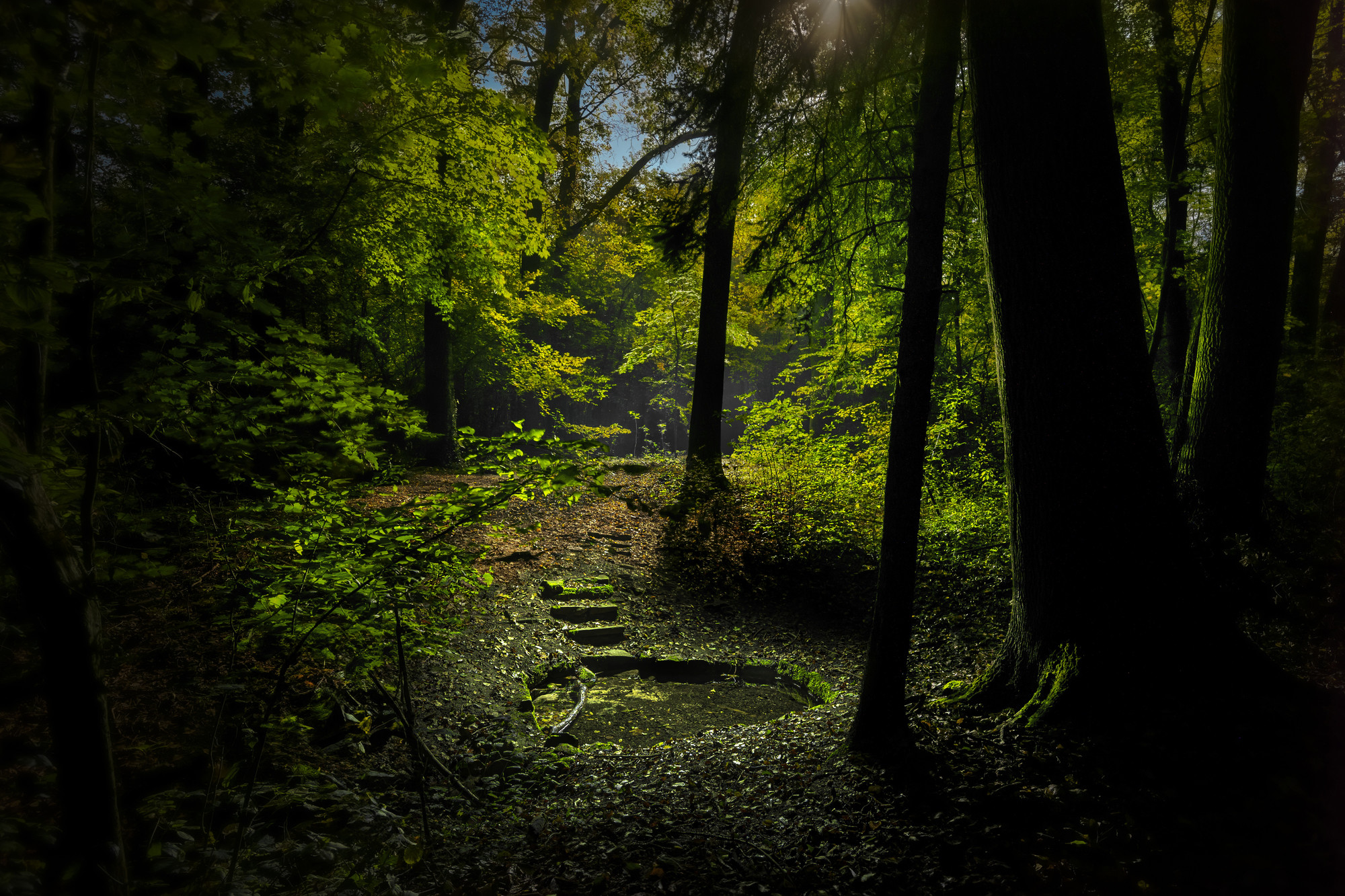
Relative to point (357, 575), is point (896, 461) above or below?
above

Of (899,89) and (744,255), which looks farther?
(744,255)

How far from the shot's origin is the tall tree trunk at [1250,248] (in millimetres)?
4879

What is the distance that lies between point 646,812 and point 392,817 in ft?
4.84

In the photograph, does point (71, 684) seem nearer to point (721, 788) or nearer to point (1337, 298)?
point (721, 788)

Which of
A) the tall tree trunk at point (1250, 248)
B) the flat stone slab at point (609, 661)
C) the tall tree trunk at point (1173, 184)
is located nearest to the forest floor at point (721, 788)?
the flat stone slab at point (609, 661)

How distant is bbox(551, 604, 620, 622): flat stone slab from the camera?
7086mm

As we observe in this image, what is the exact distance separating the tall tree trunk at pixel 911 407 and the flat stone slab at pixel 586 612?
3994mm

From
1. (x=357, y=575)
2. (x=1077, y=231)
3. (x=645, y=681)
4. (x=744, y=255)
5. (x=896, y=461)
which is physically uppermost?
(x=744, y=255)

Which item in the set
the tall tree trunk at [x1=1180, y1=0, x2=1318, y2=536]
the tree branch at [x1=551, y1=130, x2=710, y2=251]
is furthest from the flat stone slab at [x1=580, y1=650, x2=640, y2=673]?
the tree branch at [x1=551, y1=130, x2=710, y2=251]

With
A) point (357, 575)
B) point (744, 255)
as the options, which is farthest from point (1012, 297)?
point (744, 255)

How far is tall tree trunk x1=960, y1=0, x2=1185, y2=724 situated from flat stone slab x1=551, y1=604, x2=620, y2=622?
4846 millimetres

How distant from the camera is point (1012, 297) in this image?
11.9 ft

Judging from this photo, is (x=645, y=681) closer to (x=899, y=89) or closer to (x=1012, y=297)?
(x=1012, y=297)

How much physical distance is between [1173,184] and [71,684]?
1111 centimetres
